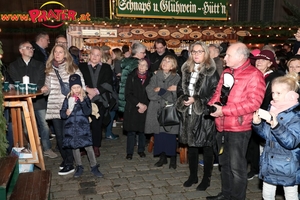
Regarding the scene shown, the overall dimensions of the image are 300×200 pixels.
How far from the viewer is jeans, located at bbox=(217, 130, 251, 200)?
12.6ft

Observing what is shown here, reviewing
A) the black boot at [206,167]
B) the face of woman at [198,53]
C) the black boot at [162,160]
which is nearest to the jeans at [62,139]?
the black boot at [162,160]

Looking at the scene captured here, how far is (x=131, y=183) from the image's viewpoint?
192 inches

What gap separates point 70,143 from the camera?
4.93 metres

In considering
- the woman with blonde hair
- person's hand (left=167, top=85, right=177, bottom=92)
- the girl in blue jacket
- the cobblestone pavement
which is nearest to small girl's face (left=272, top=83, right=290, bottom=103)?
the girl in blue jacket

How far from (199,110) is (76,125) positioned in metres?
1.94

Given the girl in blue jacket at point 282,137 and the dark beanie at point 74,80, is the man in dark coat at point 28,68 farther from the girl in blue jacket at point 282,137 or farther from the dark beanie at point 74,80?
the girl in blue jacket at point 282,137

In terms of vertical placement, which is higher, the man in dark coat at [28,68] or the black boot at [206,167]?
the man in dark coat at [28,68]

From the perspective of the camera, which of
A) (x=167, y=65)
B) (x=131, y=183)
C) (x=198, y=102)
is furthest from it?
(x=167, y=65)

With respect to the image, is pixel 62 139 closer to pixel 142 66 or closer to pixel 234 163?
pixel 142 66

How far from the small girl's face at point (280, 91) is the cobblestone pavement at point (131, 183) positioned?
5.91 feet

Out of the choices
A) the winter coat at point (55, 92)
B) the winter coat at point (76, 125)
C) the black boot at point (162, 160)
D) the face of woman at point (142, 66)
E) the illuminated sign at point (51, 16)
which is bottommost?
the black boot at point (162, 160)

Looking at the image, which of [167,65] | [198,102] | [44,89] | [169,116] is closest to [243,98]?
[198,102]

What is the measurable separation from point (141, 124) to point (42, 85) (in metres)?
1.92

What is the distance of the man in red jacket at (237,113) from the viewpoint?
3641 mm
